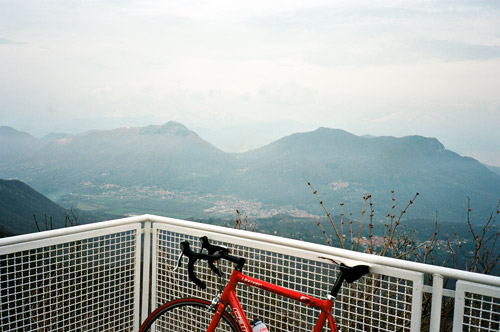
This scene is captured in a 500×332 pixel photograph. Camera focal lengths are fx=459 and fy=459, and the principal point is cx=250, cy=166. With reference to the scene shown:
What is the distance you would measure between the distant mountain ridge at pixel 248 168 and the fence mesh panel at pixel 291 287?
14178 millimetres

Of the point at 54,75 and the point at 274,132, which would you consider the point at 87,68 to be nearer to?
the point at 54,75

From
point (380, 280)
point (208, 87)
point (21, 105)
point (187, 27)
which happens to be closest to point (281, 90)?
point (208, 87)

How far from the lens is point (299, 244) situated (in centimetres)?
204

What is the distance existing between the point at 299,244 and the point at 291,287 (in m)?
0.21

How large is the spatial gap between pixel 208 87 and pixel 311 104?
567cm

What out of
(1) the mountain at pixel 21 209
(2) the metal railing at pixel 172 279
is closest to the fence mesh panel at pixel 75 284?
(2) the metal railing at pixel 172 279

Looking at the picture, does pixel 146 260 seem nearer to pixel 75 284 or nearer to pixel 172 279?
pixel 172 279

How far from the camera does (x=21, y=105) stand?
1962cm

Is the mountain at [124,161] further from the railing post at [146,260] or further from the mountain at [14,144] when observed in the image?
the railing post at [146,260]

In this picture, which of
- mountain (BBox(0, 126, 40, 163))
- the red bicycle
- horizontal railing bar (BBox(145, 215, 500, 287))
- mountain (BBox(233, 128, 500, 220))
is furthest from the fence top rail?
mountain (BBox(0, 126, 40, 163))

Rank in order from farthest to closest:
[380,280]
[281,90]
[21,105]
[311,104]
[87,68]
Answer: [281,90] → [311,104] → [87,68] → [21,105] → [380,280]

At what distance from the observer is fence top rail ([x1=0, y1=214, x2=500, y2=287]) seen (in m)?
1.67

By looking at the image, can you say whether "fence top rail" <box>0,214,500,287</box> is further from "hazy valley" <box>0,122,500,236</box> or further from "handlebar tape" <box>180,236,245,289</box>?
"hazy valley" <box>0,122,500,236</box>

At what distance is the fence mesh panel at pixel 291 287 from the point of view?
6.16ft
